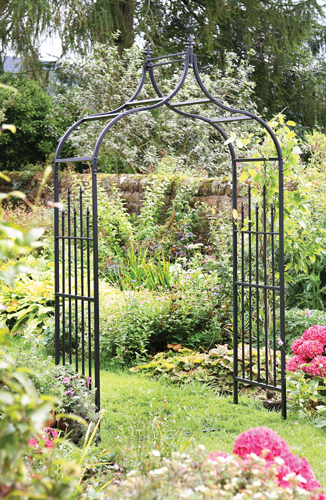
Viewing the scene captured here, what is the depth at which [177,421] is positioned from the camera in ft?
10.7

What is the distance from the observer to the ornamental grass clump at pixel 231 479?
61.2 inches

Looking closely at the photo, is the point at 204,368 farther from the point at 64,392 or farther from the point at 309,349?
the point at 64,392

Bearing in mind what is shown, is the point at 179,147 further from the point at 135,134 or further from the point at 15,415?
the point at 15,415

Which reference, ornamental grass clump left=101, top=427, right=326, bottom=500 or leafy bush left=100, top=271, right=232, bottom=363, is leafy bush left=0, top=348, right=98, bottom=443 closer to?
ornamental grass clump left=101, top=427, right=326, bottom=500

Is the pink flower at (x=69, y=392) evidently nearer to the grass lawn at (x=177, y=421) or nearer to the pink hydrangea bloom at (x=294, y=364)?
the grass lawn at (x=177, y=421)

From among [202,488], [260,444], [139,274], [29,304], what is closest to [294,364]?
[260,444]

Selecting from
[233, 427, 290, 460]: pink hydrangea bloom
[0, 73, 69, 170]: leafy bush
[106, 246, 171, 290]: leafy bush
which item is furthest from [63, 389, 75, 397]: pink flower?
[0, 73, 69, 170]: leafy bush

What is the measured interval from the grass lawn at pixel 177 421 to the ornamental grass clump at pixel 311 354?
1.19 ft

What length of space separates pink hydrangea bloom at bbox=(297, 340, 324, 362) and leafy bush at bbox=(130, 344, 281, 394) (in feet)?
1.58

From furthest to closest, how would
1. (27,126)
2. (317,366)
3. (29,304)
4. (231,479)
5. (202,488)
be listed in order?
(27,126) → (29,304) → (317,366) → (231,479) → (202,488)

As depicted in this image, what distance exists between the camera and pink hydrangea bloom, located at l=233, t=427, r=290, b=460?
6.22 ft

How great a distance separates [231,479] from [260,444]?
11.1 inches

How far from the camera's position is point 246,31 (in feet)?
34.3

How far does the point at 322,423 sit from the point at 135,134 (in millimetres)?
7121
